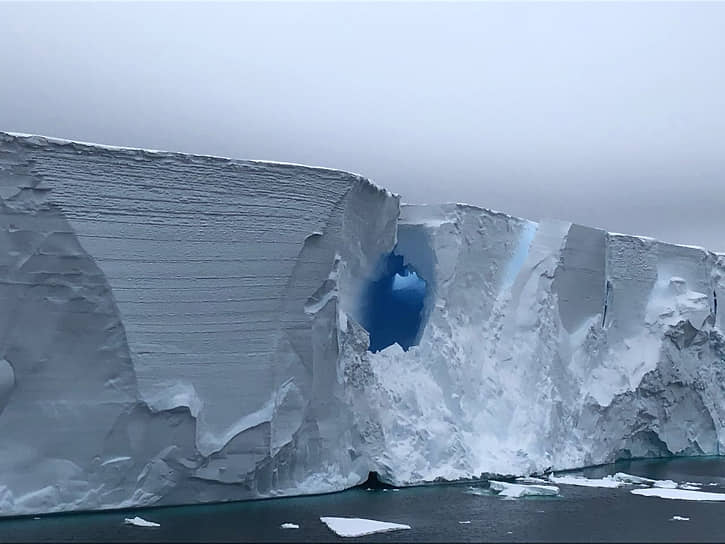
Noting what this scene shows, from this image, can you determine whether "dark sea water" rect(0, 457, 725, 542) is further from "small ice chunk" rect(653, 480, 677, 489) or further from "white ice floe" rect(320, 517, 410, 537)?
"small ice chunk" rect(653, 480, 677, 489)

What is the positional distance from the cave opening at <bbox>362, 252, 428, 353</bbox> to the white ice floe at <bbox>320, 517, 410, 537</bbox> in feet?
11.5

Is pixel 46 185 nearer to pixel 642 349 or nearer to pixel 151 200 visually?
pixel 151 200

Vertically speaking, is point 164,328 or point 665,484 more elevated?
point 164,328

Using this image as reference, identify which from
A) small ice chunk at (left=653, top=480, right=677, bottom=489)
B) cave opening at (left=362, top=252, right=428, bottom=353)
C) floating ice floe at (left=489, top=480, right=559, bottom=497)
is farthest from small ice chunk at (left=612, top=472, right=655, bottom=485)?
cave opening at (left=362, top=252, right=428, bottom=353)

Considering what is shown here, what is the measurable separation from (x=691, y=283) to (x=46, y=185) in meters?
10.5

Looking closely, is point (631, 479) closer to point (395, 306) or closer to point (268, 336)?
point (395, 306)

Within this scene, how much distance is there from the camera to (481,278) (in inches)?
461

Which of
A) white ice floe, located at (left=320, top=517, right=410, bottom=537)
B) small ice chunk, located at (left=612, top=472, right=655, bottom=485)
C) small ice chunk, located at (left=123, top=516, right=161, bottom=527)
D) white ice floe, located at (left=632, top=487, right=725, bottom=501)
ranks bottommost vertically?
small ice chunk, located at (left=612, top=472, right=655, bottom=485)

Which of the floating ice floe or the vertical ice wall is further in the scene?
the floating ice floe

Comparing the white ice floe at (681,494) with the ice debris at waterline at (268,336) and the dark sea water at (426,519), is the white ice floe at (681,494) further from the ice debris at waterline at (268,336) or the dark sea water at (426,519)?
the ice debris at waterline at (268,336)

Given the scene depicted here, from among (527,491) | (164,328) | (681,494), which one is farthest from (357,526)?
(681,494)

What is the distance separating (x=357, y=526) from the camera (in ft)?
24.0

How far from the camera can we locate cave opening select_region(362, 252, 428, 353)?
36.1ft

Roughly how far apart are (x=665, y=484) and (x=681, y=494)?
921 mm
